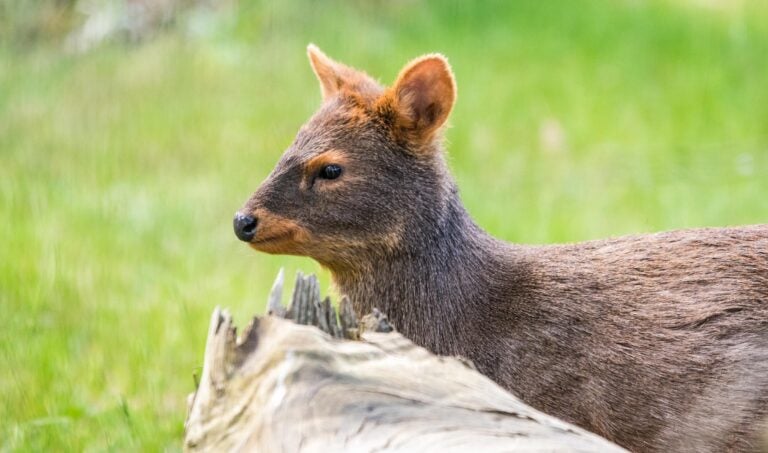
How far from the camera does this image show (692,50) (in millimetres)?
9797

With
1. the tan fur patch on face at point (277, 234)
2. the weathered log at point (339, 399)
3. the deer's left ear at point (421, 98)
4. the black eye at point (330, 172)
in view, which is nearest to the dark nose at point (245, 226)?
the tan fur patch on face at point (277, 234)

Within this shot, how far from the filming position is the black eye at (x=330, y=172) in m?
4.21

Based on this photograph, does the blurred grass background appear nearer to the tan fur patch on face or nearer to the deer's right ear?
the tan fur patch on face

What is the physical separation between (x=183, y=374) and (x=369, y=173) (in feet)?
5.66

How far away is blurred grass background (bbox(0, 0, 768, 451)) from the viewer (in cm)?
587

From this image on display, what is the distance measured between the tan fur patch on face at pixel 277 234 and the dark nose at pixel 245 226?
0.02 meters

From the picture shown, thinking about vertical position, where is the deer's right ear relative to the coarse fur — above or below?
above

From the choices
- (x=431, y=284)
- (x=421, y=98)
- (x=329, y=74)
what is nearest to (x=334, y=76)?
(x=329, y=74)

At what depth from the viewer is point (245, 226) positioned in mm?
4098

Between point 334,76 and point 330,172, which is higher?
point 334,76

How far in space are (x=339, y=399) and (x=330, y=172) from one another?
1.56 metres

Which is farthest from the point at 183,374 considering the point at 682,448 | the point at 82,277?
the point at 682,448

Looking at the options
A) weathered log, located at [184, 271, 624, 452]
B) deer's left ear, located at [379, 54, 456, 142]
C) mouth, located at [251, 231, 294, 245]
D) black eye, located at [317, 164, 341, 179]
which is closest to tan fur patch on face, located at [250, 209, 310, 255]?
mouth, located at [251, 231, 294, 245]

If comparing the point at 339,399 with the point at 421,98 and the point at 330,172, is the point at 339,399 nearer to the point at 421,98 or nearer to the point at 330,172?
the point at 330,172
